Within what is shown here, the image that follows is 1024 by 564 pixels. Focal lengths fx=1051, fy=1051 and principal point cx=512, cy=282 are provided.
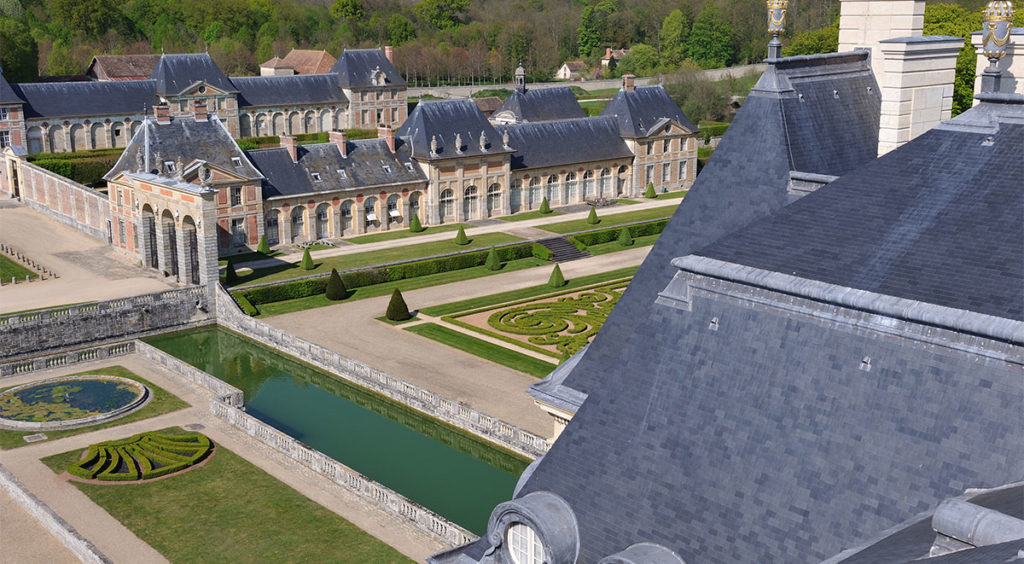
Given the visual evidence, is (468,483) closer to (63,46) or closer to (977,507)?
(977,507)

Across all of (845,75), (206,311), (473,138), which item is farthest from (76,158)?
(845,75)

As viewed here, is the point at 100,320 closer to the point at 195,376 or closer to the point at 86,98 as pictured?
the point at 195,376

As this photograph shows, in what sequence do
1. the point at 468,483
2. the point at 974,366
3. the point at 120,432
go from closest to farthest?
the point at 974,366, the point at 468,483, the point at 120,432

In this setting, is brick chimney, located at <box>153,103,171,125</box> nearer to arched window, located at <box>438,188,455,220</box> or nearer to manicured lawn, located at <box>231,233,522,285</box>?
manicured lawn, located at <box>231,233,522,285</box>

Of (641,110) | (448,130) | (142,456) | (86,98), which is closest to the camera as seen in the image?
(142,456)

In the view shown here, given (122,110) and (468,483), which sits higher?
(122,110)

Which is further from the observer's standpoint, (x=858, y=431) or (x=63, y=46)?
(x=63, y=46)

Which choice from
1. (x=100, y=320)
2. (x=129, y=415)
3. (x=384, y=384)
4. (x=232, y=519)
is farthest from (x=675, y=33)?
(x=232, y=519)
